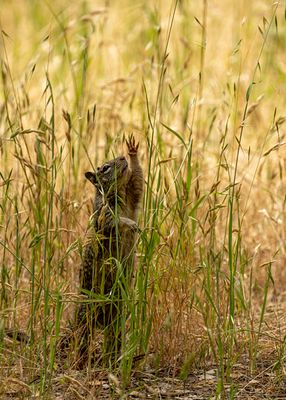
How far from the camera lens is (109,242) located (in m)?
4.52

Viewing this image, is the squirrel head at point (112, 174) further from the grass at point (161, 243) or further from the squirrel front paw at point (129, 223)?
the squirrel front paw at point (129, 223)

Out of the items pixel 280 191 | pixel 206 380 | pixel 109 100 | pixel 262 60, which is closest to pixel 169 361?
pixel 206 380

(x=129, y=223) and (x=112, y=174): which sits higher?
(x=112, y=174)

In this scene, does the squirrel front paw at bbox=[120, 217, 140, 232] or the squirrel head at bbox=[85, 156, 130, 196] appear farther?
the squirrel head at bbox=[85, 156, 130, 196]

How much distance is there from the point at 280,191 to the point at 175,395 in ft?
8.49

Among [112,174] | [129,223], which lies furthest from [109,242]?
[112,174]

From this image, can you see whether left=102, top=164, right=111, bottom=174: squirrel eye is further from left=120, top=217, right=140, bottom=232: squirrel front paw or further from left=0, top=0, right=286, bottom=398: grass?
left=120, top=217, right=140, bottom=232: squirrel front paw

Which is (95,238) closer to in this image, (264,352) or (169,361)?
(169,361)

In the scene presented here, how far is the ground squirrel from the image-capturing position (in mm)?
4340

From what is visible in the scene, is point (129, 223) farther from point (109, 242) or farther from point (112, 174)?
point (112, 174)

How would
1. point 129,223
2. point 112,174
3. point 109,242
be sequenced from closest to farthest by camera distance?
point 129,223
point 109,242
point 112,174

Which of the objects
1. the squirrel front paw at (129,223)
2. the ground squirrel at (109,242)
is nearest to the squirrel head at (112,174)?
the ground squirrel at (109,242)

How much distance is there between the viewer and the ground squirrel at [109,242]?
4.34 metres

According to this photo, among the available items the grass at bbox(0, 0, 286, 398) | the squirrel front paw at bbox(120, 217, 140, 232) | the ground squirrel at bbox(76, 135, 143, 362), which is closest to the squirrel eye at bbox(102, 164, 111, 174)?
the ground squirrel at bbox(76, 135, 143, 362)
